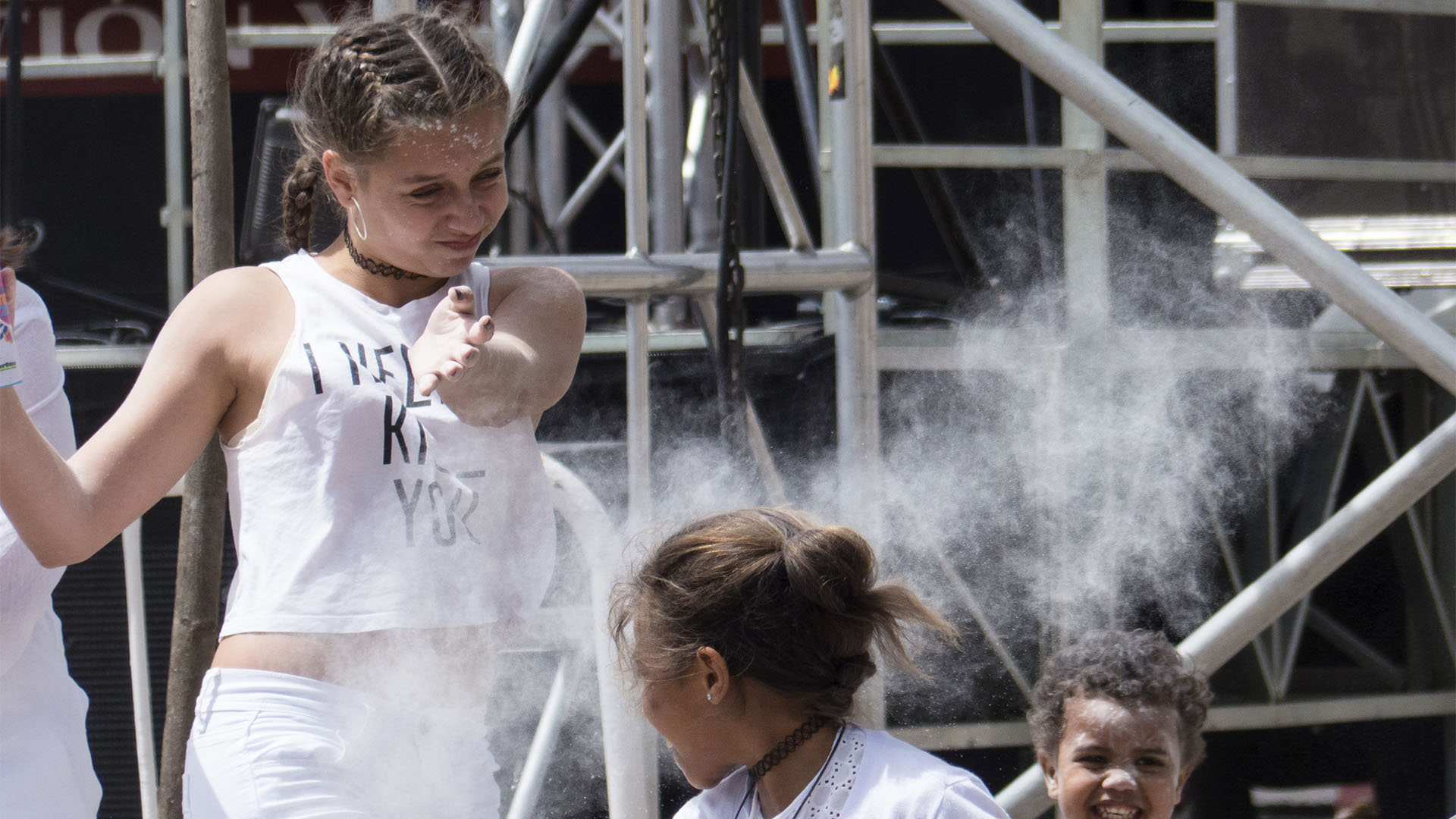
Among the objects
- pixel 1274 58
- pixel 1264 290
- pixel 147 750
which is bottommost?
pixel 147 750

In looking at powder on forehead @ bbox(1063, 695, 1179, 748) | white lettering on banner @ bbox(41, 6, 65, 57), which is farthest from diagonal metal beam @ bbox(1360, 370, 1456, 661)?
white lettering on banner @ bbox(41, 6, 65, 57)

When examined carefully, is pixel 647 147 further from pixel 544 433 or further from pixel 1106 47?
pixel 1106 47

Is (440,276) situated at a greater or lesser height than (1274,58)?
lesser

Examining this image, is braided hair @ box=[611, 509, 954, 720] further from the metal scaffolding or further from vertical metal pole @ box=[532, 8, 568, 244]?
vertical metal pole @ box=[532, 8, 568, 244]

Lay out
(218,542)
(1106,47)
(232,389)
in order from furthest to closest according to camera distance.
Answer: (1106,47) → (218,542) → (232,389)

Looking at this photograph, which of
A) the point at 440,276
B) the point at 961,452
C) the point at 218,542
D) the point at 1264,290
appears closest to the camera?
the point at 440,276

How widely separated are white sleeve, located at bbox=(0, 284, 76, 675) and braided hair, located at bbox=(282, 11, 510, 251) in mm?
478

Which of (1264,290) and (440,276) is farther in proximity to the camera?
(1264,290)

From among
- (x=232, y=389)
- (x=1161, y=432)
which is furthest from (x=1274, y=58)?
(x=232, y=389)

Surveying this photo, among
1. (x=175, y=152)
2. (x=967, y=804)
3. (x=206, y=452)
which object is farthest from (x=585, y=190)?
(x=967, y=804)

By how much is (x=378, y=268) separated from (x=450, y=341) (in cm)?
23

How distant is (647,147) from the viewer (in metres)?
2.79

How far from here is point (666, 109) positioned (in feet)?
8.69

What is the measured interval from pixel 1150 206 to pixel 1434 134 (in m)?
0.82
